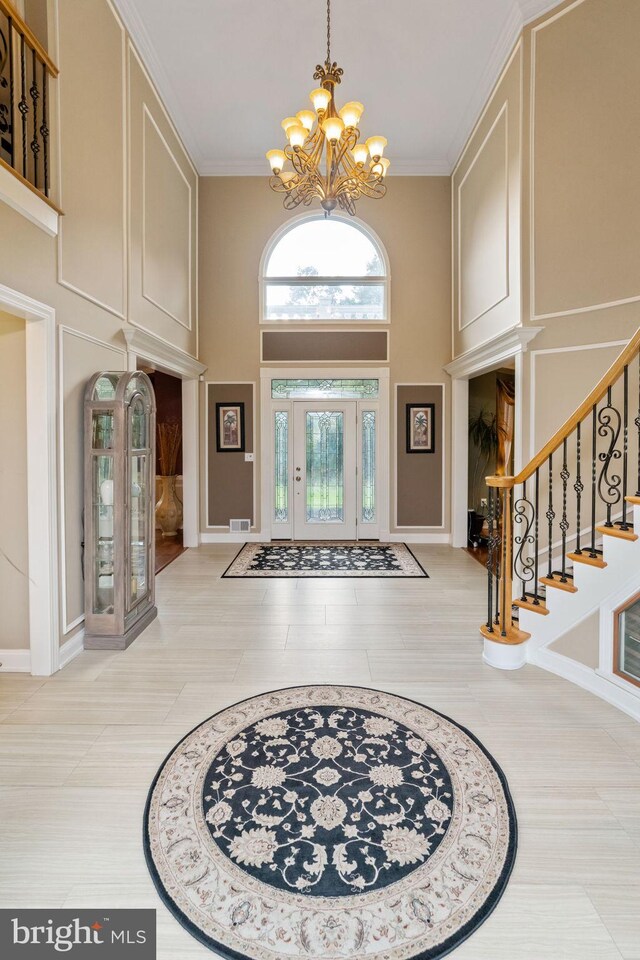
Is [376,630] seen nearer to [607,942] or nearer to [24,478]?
[607,942]

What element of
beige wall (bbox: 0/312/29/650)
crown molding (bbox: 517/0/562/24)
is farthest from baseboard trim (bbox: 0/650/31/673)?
crown molding (bbox: 517/0/562/24)

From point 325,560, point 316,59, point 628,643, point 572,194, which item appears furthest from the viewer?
point 325,560

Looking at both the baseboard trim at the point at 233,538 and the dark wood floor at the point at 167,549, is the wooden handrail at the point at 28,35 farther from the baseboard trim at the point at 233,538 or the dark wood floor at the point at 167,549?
the baseboard trim at the point at 233,538

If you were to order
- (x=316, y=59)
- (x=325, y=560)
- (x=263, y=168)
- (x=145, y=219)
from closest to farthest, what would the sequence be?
(x=145, y=219) < (x=316, y=59) < (x=325, y=560) < (x=263, y=168)

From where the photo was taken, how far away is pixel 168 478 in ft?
25.1

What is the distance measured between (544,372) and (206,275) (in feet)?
15.9

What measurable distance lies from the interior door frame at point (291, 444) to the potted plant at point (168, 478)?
1.79 m

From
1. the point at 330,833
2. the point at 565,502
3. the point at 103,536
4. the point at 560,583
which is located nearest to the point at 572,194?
the point at 565,502

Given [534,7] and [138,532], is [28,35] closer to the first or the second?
[138,532]

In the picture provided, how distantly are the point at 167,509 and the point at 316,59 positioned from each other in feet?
20.1

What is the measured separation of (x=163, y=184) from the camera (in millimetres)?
5133

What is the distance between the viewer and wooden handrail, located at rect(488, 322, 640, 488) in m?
2.63

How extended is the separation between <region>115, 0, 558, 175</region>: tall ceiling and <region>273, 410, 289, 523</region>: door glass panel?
364cm

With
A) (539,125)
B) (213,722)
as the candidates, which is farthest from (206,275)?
(213,722)
